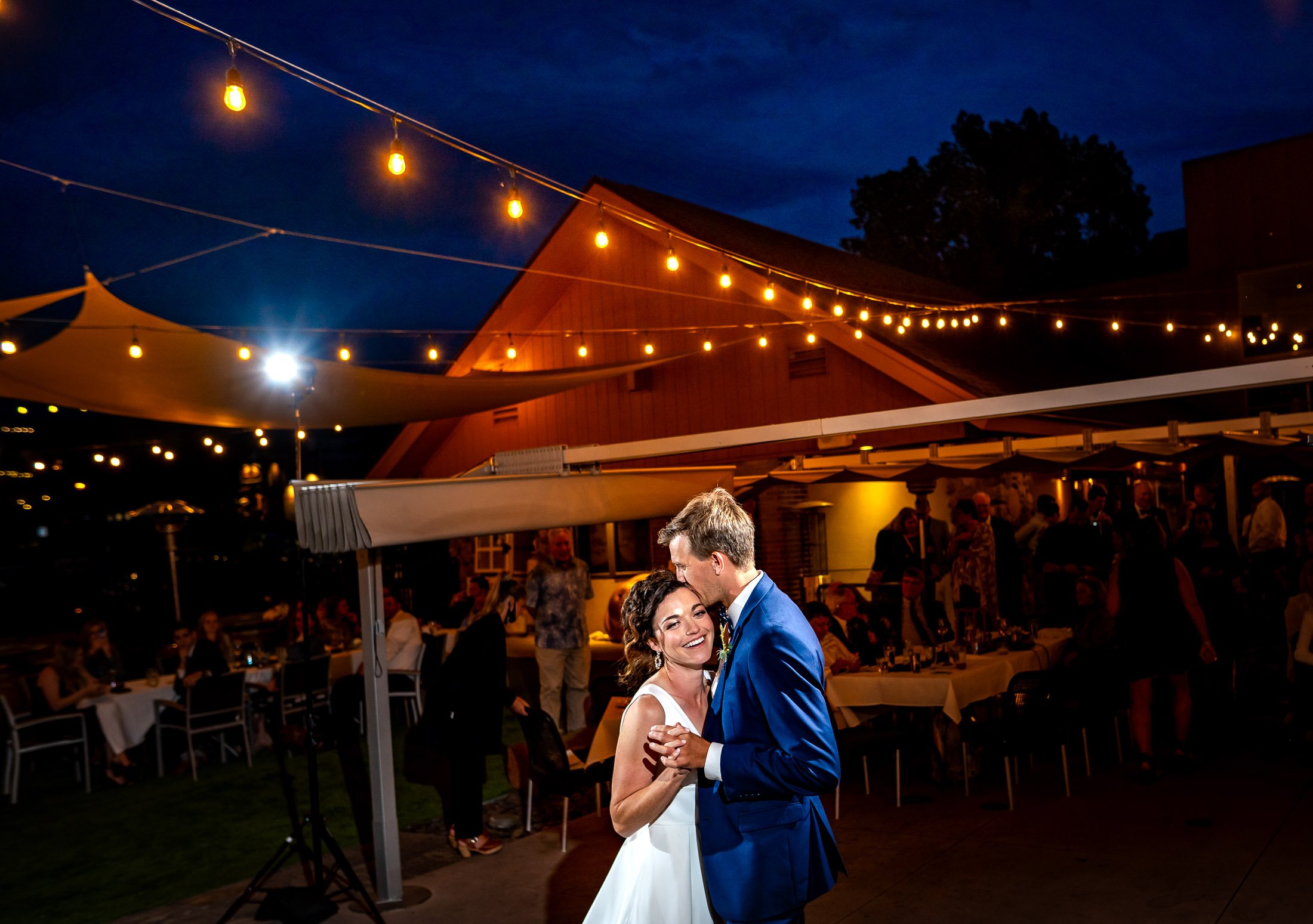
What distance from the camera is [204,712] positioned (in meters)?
8.84

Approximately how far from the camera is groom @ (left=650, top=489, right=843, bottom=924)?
7.93ft

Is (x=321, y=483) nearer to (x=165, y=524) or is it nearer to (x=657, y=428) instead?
(x=657, y=428)

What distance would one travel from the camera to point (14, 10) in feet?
14.2

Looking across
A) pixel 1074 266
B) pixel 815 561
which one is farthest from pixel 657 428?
pixel 1074 266

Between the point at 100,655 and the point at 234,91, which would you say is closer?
the point at 234,91

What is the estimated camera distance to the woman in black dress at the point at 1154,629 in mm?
7039

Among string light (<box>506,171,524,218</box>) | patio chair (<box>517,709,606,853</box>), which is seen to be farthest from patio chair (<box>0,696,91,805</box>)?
string light (<box>506,171,524,218</box>)

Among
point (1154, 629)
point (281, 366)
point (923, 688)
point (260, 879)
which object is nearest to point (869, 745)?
point (923, 688)

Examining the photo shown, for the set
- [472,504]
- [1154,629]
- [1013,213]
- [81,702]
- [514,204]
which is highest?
[1013,213]

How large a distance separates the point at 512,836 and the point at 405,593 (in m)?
10.2

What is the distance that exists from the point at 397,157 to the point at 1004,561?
7.45 m

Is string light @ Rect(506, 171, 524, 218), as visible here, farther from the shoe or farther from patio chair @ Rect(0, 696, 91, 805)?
patio chair @ Rect(0, 696, 91, 805)

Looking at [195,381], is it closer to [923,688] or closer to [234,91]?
[234,91]

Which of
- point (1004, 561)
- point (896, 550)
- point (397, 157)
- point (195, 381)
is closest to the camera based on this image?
point (397, 157)
